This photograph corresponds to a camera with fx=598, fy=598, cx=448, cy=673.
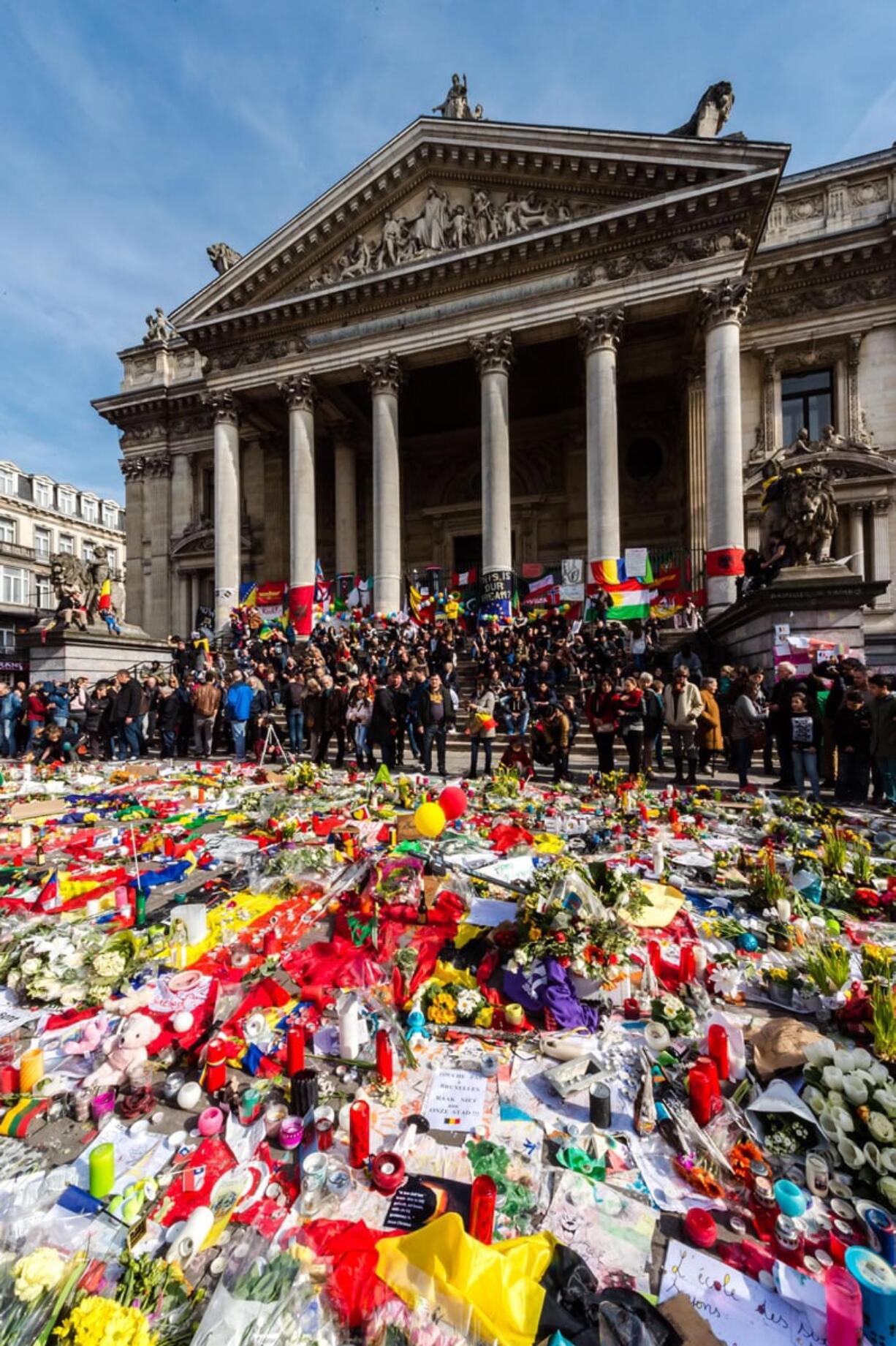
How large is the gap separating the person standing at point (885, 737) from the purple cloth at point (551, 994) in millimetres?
6652

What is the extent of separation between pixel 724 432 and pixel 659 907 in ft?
56.3

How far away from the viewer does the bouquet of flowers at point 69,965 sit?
3.65 metres

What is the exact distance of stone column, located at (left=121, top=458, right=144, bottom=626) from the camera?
99.3 feet

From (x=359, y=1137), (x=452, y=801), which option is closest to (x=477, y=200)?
(x=452, y=801)

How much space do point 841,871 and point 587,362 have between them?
59.5 feet

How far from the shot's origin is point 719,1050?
2934mm

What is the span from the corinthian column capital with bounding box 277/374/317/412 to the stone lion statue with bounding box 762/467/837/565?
57.0 feet

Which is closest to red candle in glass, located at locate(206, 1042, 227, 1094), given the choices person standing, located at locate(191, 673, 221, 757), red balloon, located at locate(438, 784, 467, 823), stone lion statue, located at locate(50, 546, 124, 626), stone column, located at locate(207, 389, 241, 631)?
red balloon, located at locate(438, 784, 467, 823)

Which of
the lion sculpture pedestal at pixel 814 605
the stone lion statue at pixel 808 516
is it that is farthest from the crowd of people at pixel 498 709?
the stone lion statue at pixel 808 516

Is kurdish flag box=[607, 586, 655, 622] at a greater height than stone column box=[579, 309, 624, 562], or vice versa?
stone column box=[579, 309, 624, 562]

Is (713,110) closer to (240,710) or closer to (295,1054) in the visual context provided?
(240,710)

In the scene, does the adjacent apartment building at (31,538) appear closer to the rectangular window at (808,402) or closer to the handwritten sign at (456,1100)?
the rectangular window at (808,402)

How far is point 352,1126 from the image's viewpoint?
253 centimetres

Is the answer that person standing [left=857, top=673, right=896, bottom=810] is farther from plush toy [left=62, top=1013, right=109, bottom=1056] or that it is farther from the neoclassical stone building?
the neoclassical stone building
